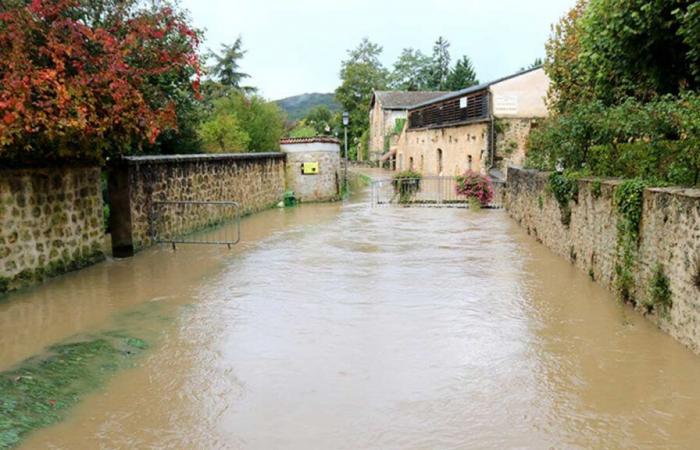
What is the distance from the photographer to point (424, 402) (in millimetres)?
4738

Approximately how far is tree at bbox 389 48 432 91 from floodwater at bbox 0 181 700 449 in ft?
215

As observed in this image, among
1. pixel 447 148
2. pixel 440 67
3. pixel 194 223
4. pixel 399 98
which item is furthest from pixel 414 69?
pixel 194 223

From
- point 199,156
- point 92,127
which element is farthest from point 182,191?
point 92,127

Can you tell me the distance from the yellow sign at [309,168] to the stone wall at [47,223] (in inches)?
476

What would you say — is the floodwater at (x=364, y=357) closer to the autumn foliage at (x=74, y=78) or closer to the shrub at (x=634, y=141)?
the shrub at (x=634, y=141)

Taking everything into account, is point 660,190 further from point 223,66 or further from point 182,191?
point 223,66

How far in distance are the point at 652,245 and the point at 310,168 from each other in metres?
16.3

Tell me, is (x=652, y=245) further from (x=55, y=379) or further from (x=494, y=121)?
(x=494, y=121)

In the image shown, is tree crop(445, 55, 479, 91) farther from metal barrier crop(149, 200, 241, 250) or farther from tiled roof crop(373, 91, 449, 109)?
metal barrier crop(149, 200, 241, 250)

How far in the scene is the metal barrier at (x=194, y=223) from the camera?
1209cm

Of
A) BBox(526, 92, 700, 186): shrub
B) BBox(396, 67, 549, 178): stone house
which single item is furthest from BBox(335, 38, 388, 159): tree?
BBox(526, 92, 700, 186): shrub

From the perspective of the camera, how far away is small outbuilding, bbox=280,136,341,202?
21938 millimetres

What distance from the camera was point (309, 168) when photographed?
21984 mm

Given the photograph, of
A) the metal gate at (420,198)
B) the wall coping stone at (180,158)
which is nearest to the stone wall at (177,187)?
the wall coping stone at (180,158)
